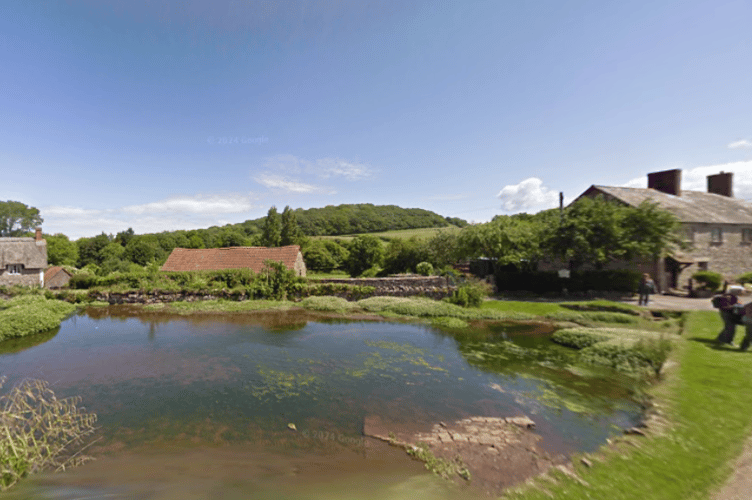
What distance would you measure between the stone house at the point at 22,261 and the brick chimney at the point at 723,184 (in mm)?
71140

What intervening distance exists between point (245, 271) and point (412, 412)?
19.3 meters

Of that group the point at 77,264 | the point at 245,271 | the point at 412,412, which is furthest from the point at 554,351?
the point at 77,264

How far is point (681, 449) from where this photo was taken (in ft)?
16.9

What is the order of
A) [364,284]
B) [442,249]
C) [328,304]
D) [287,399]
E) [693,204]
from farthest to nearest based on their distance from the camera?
[442,249], [693,204], [364,284], [328,304], [287,399]

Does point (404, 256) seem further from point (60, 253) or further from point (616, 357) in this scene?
point (60, 253)

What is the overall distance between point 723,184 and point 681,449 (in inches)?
1607

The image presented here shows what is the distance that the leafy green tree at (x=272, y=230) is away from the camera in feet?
162

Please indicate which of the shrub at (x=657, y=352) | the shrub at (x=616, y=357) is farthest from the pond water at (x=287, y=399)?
the shrub at (x=657, y=352)

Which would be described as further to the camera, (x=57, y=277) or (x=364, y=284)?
(x=57, y=277)

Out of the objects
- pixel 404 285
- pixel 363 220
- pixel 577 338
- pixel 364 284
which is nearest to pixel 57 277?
pixel 364 284

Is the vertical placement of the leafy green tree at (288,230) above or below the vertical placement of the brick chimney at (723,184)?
below

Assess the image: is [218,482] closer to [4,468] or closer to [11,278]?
[4,468]

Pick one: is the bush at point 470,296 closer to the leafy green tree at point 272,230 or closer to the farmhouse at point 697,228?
the farmhouse at point 697,228

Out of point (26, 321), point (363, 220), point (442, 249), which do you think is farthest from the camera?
point (363, 220)
